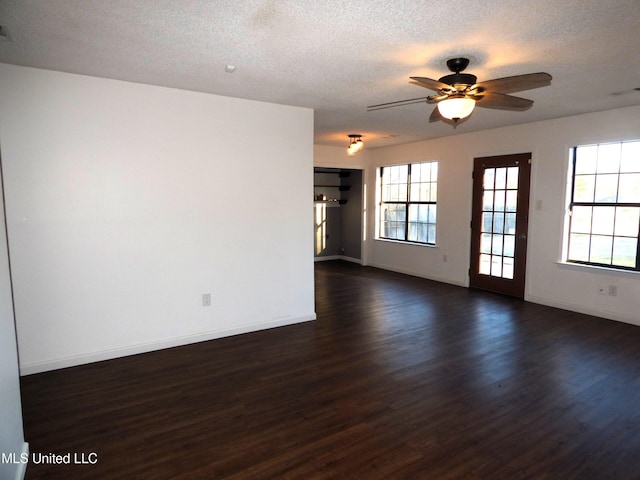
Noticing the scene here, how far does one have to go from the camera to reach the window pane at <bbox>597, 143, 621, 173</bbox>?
4543 mm

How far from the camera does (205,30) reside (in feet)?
7.83

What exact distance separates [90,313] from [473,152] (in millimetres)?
5554

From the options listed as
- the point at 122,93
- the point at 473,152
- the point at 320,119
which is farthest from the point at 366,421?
the point at 473,152

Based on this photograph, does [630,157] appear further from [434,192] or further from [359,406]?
[359,406]

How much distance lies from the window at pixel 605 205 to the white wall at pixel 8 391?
5.71m

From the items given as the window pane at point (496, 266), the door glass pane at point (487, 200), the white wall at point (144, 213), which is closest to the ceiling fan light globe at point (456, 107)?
Result: the white wall at point (144, 213)

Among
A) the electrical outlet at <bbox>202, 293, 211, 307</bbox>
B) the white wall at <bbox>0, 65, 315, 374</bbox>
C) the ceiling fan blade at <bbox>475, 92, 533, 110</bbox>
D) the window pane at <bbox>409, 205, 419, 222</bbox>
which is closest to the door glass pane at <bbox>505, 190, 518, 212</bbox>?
the window pane at <bbox>409, 205, 419, 222</bbox>

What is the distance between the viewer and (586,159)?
482cm

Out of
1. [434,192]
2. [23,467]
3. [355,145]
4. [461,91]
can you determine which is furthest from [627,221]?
[23,467]

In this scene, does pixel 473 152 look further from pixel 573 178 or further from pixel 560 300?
pixel 560 300

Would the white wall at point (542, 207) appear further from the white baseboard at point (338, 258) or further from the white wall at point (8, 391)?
the white wall at point (8, 391)

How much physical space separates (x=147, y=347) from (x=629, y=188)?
5482mm

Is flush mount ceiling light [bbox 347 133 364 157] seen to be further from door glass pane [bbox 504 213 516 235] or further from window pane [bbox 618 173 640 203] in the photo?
window pane [bbox 618 173 640 203]

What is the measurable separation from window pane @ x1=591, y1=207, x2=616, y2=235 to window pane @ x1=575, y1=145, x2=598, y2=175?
504 mm
